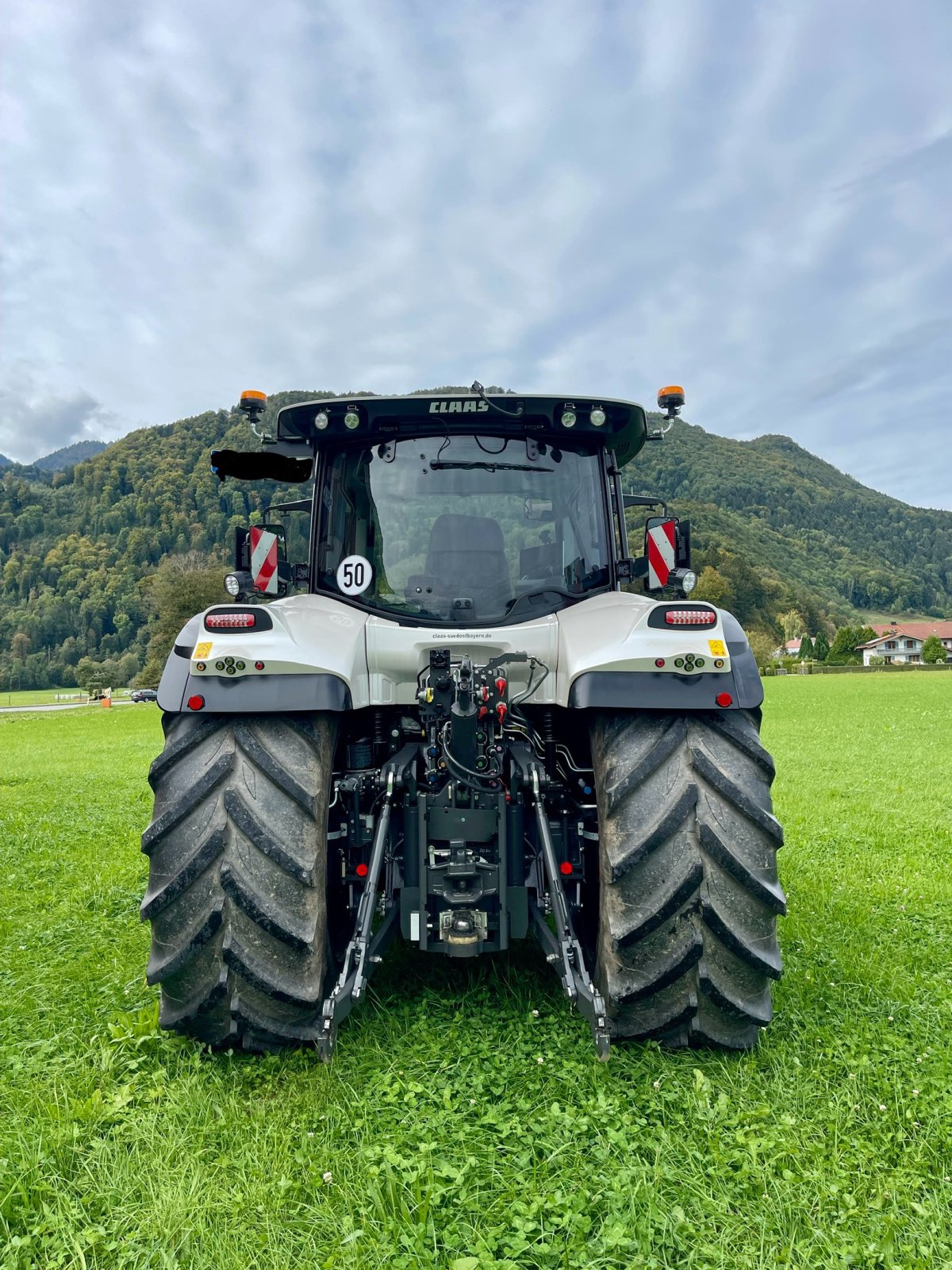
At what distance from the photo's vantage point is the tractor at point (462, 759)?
2.46m

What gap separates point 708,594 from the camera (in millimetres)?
44844

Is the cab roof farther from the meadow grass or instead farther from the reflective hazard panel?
the meadow grass

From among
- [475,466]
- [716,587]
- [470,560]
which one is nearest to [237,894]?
[470,560]

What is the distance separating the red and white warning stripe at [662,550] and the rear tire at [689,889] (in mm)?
1228

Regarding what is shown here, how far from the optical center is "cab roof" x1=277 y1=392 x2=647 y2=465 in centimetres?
324

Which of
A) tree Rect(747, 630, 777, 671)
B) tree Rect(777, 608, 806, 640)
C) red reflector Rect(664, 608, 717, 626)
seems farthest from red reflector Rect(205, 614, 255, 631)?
tree Rect(777, 608, 806, 640)

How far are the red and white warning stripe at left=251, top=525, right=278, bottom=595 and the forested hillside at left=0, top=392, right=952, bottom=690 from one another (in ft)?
106

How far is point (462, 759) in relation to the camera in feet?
9.14

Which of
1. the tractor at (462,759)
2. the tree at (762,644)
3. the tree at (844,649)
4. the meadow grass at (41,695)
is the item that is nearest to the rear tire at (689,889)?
the tractor at (462,759)

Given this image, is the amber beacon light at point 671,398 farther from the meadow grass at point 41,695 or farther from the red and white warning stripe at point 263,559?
the meadow grass at point 41,695

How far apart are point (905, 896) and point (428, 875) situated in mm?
3248

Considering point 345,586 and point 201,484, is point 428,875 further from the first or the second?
point 201,484

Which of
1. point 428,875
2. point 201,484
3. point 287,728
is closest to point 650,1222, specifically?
A: point 428,875

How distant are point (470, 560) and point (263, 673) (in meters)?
1.08
